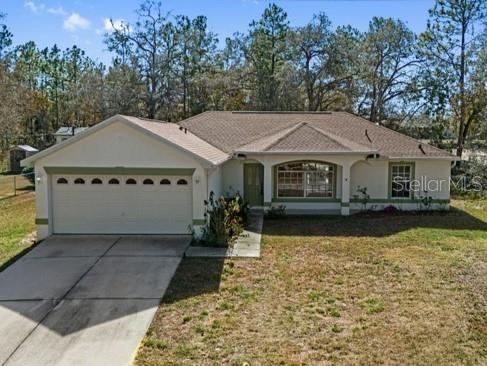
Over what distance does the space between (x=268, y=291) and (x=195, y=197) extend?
489 cm

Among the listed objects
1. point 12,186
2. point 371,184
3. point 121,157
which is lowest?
point 12,186

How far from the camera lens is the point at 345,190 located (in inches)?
698

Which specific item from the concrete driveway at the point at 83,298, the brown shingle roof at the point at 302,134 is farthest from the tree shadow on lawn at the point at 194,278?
the brown shingle roof at the point at 302,134

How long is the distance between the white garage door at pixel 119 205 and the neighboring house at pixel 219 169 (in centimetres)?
3

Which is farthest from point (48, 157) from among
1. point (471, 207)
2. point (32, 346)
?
point (471, 207)

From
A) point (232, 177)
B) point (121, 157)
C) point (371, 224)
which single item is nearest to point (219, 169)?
point (232, 177)

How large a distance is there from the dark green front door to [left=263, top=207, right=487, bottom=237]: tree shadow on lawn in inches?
75.2

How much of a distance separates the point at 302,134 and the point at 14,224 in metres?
12.0

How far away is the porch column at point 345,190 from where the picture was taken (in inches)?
688

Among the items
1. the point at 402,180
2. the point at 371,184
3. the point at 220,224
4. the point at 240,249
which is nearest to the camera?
the point at 240,249

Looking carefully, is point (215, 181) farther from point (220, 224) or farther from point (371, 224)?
point (371, 224)

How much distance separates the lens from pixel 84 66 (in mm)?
52031

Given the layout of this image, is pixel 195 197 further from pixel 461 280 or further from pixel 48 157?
pixel 461 280

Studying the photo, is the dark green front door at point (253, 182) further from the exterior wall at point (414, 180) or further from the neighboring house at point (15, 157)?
the neighboring house at point (15, 157)
